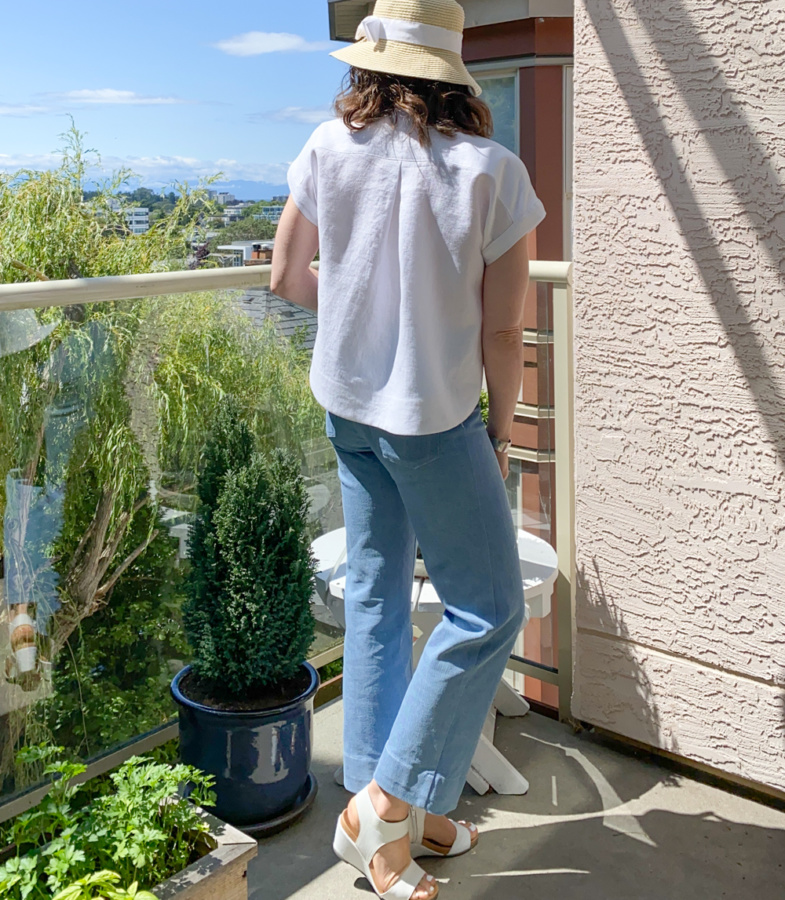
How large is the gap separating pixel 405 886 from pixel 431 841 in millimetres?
188

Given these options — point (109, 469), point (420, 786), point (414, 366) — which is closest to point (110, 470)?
point (109, 469)

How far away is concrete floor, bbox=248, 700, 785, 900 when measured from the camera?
6.43 feet

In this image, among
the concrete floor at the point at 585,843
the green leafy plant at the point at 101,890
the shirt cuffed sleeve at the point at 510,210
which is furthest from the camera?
the concrete floor at the point at 585,843

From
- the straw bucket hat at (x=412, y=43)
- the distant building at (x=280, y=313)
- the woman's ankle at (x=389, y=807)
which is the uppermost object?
the straw bucket hat at (x=412, y=43)

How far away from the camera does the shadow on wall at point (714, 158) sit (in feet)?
6.48

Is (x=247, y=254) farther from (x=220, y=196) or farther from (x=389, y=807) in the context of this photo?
(x=389, y=807)

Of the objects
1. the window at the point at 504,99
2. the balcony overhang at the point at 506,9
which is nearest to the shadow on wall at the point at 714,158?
the balcony overhang at the point at 506,9

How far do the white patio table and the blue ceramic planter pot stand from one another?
0.94 feet

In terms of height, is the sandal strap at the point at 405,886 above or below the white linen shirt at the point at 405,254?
below

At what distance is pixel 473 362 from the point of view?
5.54ft

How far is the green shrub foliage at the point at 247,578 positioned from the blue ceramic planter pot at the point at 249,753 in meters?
0.08

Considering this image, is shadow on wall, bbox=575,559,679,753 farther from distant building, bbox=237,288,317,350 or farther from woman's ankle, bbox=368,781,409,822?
distant building, bbox=237,288,317,350

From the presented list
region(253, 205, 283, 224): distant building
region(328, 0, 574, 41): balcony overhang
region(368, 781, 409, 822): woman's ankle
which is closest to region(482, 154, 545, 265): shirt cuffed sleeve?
region(253, 205, 283, 224): distant building

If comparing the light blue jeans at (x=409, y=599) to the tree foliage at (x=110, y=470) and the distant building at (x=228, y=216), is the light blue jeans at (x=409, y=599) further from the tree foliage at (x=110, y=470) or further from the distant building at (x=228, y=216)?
the distant building at (x=228, y=216)
